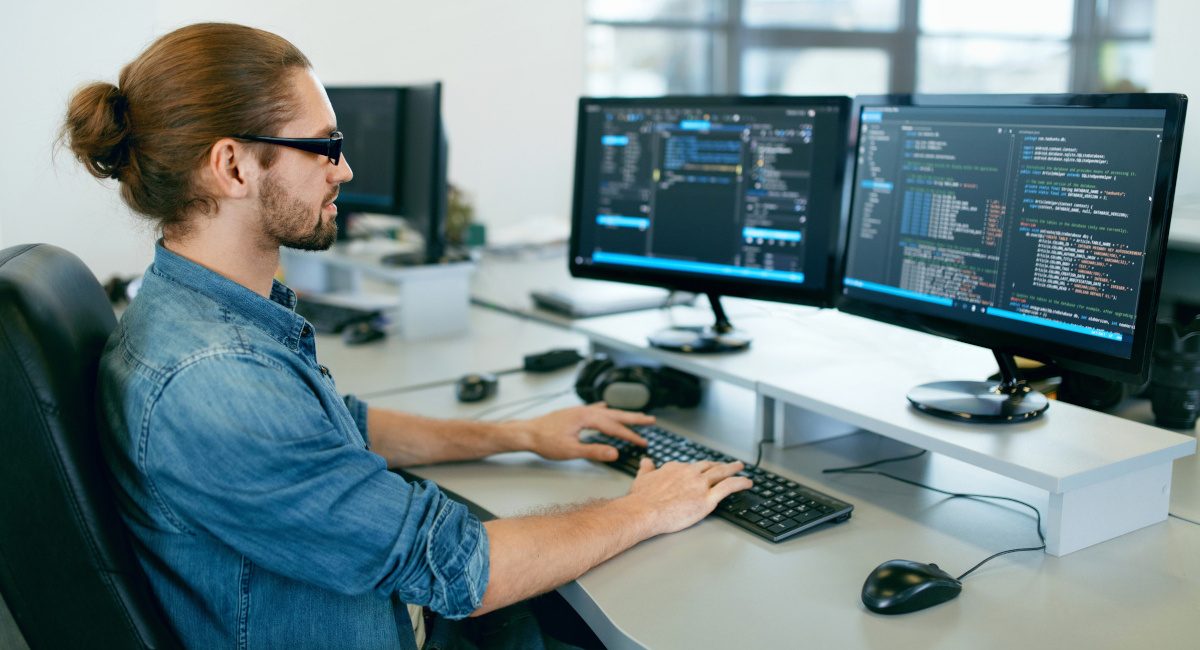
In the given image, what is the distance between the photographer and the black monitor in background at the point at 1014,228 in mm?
1064

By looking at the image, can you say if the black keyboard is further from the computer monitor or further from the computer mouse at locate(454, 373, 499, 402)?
the computer mouse at locate(454, 373, 499, 402)

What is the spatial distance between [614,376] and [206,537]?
2.77 feet

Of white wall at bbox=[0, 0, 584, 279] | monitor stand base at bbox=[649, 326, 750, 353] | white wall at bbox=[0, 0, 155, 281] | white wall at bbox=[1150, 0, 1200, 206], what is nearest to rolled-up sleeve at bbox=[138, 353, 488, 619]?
monitor stand base at bbox=[649, 326, 750, 353]

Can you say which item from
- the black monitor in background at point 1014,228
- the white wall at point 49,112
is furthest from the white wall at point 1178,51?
the white wall at point 49,112

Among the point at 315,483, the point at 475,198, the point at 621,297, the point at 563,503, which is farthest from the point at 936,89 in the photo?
the point at 315,483

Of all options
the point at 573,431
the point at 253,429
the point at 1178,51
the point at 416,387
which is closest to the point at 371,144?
the point at 416,387

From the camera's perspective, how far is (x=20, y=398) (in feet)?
2.77

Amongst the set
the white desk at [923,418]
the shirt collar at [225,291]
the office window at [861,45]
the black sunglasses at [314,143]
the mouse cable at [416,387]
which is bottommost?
the mouse cable at [416,387]

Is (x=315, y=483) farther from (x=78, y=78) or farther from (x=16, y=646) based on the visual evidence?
(x=78, y=78)

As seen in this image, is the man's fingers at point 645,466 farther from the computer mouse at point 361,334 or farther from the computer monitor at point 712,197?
the computer mouse at point 361,334

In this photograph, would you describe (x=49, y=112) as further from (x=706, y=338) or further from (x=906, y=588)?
(x=906, y=588)

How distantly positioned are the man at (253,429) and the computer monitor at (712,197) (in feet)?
1.67

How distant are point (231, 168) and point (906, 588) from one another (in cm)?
91

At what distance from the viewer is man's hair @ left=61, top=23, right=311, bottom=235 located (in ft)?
3.39
